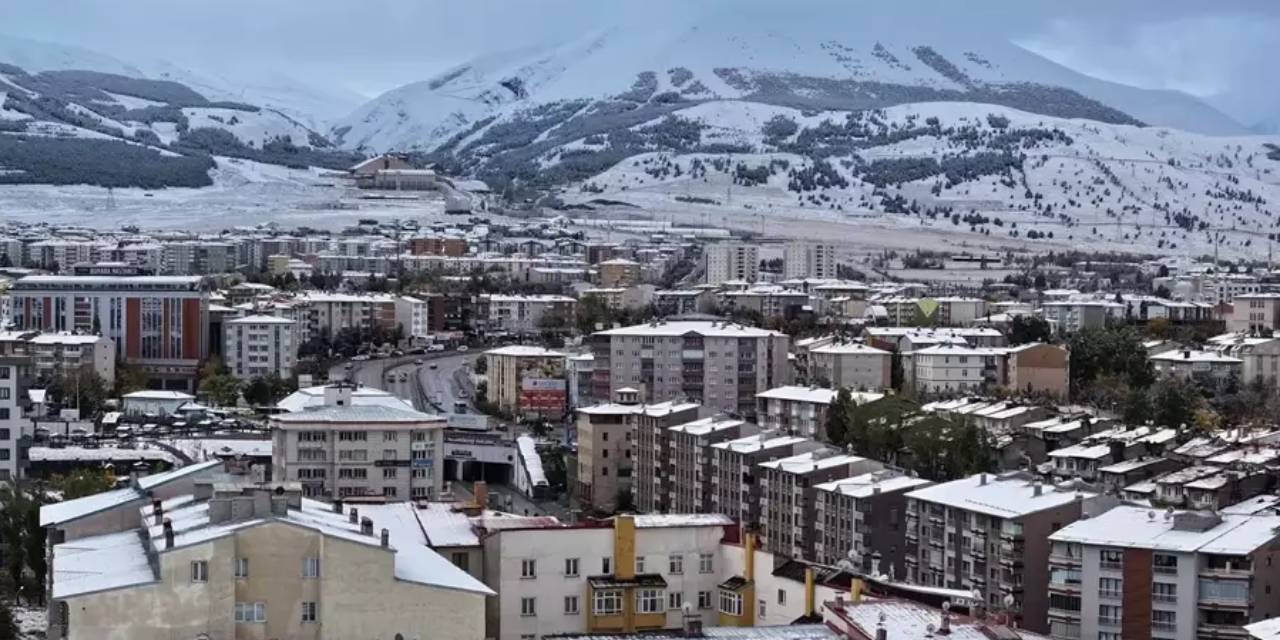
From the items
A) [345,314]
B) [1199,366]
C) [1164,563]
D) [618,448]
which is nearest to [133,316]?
[345,314]

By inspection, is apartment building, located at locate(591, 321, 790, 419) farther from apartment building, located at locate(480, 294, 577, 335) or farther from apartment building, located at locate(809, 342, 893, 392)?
apartment building, located at locate(480, 294, 577, 335)

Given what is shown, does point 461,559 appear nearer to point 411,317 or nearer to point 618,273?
point 411,317

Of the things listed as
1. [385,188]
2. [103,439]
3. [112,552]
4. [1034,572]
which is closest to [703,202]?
[385,188]

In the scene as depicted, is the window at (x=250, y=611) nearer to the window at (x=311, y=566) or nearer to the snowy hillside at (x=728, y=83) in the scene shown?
the window at (x=311, y=566)

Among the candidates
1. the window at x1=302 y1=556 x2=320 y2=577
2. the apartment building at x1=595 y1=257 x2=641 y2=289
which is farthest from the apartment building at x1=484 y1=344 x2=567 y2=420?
the window at x1=302 y1=556 x2=320 y2=577

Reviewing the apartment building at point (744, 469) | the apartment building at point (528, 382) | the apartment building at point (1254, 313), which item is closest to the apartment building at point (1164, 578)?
the apartment building at point (744, 469)

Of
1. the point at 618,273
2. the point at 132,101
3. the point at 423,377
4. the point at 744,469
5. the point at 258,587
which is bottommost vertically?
the point at 423,377
